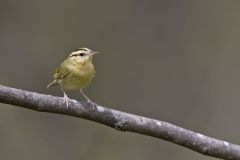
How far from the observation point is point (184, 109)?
866cm

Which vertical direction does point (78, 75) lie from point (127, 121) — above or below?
above

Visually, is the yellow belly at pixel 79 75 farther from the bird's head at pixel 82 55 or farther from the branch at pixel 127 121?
the branch at pixel 127 121

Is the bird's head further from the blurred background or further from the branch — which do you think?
the blurred background

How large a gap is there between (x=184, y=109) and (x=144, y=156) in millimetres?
816

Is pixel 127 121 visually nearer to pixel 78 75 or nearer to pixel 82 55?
pixel 78 75

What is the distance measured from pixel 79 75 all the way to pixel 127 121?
77 centimetres

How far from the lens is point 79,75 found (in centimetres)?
467

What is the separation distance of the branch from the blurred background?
3864 millimetres

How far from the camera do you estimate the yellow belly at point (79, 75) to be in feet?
15.3

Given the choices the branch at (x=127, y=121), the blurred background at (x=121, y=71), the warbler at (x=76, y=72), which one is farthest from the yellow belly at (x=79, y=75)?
the blurred background at (x=121, y=71)

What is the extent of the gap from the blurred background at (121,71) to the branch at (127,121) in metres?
3.86

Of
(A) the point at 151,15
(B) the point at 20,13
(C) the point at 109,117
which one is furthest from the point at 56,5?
(C) the point at 109,117

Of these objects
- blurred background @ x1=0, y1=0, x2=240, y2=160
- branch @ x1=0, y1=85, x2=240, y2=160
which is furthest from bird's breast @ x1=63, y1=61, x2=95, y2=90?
blurred background @ x1=0, y1=0, x2=240, y2=160

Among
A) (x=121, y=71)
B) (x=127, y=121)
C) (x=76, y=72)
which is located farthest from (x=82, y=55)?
(x=121, y=71)
